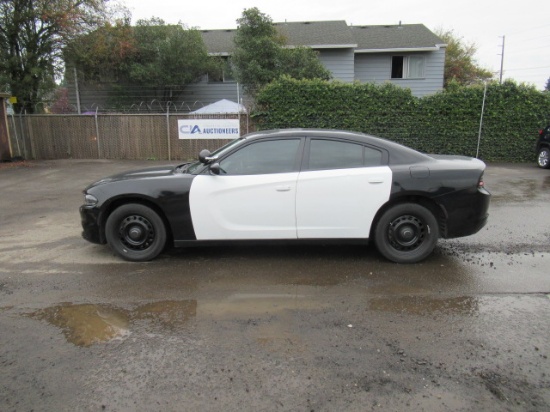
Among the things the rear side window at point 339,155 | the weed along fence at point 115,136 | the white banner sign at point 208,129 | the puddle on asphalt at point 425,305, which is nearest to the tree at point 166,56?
the weed along fence at point 115,136

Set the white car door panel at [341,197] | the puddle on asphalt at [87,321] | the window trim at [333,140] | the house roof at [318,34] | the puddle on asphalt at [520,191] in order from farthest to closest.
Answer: the house roof at [318,34], the puddle on asphalt at [520,191], the window trim at [333,140], the white car door panel at [341,197], the puddle on asphalt at [87,321]

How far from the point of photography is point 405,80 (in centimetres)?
2117

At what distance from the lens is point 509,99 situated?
14.2m

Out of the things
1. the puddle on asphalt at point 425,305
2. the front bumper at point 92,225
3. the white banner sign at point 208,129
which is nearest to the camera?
the puddle on asphalt at point 425,305

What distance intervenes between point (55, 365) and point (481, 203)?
4483 millimetres

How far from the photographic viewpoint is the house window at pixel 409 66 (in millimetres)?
21156

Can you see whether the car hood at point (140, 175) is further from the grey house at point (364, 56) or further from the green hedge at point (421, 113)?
the grey house at point (364, 56)

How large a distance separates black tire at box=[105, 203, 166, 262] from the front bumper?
109 millimetres

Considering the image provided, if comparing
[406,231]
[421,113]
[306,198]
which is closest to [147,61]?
[421,113]

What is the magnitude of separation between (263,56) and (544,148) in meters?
10.3

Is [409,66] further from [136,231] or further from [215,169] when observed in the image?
[136,231]

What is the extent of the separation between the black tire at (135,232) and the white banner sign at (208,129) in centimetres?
1031

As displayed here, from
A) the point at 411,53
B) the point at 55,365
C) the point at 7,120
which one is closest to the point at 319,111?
the point at 411,53

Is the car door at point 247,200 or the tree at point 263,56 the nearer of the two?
the car door at point 247,200
